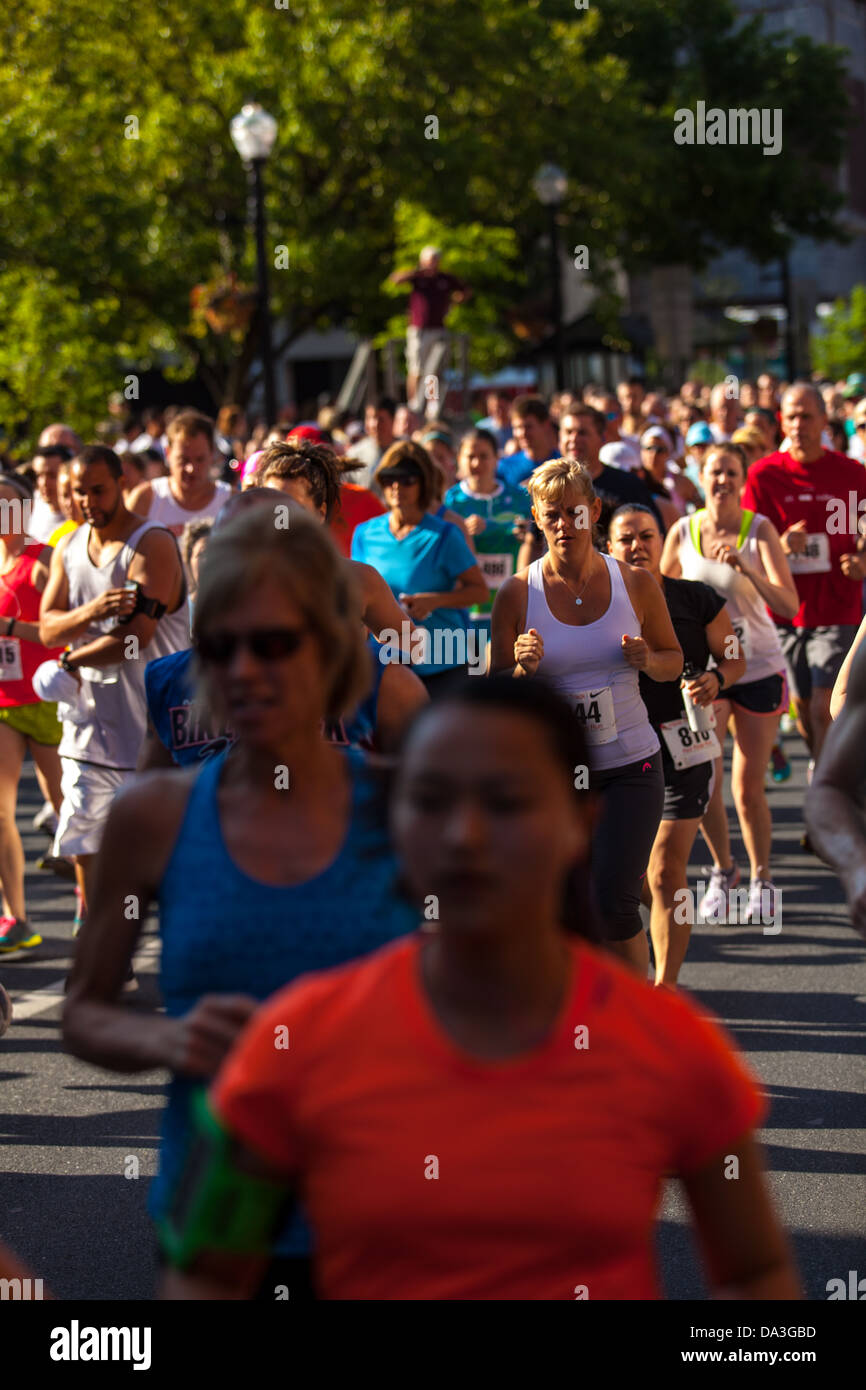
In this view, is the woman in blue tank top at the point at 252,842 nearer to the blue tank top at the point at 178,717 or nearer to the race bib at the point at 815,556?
the blue tank top at the point at 178,717

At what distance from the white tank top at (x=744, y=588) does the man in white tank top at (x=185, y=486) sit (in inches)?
90.6

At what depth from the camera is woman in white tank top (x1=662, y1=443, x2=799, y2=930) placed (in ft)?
26.4

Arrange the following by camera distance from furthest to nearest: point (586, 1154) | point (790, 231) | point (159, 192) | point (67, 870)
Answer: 1. point (790, 231)
2. point (159, 192)
3. point (67, 870)
4. point (586, 1154)

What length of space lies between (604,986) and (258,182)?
1744 centimetres

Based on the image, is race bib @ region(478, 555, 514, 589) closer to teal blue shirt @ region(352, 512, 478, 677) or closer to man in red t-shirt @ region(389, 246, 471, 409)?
teal blue shirt @ region(352, 512, 478, 677)

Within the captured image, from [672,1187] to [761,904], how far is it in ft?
9.89

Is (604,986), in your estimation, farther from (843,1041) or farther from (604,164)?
(604,164)

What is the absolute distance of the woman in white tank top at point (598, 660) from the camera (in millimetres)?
5621

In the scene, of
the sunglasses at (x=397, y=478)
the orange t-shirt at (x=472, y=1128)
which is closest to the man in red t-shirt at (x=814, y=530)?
the sunglasses at (x=397, y=478)

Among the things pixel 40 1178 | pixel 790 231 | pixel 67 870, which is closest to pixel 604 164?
pixel 790 231

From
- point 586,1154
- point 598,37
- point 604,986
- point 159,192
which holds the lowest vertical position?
point 586,1154

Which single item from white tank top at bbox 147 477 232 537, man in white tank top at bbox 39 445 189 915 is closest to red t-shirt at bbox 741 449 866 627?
white tank top at bbox 147 477 232 537

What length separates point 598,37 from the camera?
52.3m

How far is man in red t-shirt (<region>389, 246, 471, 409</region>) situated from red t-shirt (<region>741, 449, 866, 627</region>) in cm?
1263
